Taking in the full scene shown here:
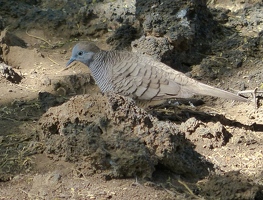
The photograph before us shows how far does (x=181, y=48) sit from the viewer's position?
21.8 feet

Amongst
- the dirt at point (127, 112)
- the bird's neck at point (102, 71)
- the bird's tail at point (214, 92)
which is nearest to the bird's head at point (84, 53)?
the bird's neck at point (102, 71)

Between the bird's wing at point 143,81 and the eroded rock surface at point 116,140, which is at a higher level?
the bird's wing at point 143,81

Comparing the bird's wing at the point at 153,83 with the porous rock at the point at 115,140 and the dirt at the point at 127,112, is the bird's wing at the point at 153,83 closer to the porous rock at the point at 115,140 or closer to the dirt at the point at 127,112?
the dirt at the point at 127,112

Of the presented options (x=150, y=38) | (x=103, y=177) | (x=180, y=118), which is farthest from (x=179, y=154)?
(x=150, y=38)

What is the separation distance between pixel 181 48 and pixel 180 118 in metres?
1.31

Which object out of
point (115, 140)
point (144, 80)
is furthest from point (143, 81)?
point (115, 140)

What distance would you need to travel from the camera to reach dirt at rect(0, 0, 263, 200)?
13.7ft

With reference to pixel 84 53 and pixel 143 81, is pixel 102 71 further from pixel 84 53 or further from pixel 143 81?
pixel 143 81

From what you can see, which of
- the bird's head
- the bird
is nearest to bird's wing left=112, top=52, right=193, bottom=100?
the bird

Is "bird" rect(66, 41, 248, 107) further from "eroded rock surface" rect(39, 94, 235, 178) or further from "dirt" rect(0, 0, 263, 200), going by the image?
"eroded rock surface" rect(39, 94, 235, 178)

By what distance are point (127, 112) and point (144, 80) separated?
1234 mm

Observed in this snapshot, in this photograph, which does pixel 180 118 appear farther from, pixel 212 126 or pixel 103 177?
pixel 103 177

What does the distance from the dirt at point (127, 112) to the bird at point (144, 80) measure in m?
0.22

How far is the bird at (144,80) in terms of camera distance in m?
5.55
